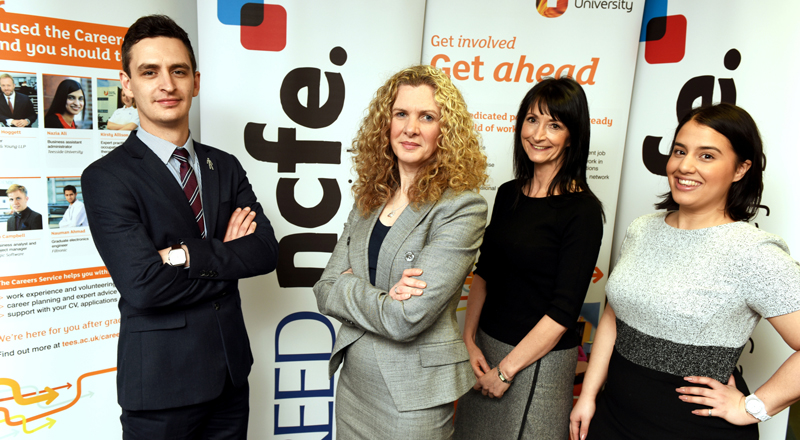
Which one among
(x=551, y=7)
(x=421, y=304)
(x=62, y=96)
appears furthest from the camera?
(x=551, y=7)

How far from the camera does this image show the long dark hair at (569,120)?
185 cm

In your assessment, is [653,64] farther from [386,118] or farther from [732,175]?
[386,118]

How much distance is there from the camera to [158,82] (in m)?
1.71

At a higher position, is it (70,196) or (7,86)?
(7,86)

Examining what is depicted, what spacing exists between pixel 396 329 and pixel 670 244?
971 mm

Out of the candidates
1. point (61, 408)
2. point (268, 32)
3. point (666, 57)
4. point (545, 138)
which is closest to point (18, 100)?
point (268, 32)

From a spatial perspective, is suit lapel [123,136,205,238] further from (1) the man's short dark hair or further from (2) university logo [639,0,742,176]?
(2) university logo [639,0,742,176]

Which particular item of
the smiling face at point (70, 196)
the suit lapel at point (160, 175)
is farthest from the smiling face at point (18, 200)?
the suit lapel at point (160, 175)

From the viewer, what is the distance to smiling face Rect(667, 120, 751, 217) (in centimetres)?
149

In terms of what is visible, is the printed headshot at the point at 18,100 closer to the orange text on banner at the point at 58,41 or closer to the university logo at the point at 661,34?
the orange text on banner at the point at 58,41

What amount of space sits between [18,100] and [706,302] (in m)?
2.92

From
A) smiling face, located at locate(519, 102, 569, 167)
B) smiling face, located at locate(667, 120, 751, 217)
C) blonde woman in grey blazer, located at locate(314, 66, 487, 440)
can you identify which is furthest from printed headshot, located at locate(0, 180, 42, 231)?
smiling face, located at locate(667, 120, 751, 217)

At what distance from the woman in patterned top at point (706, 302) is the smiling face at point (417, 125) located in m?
0.82

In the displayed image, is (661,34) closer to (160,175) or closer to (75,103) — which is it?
(160,175)
